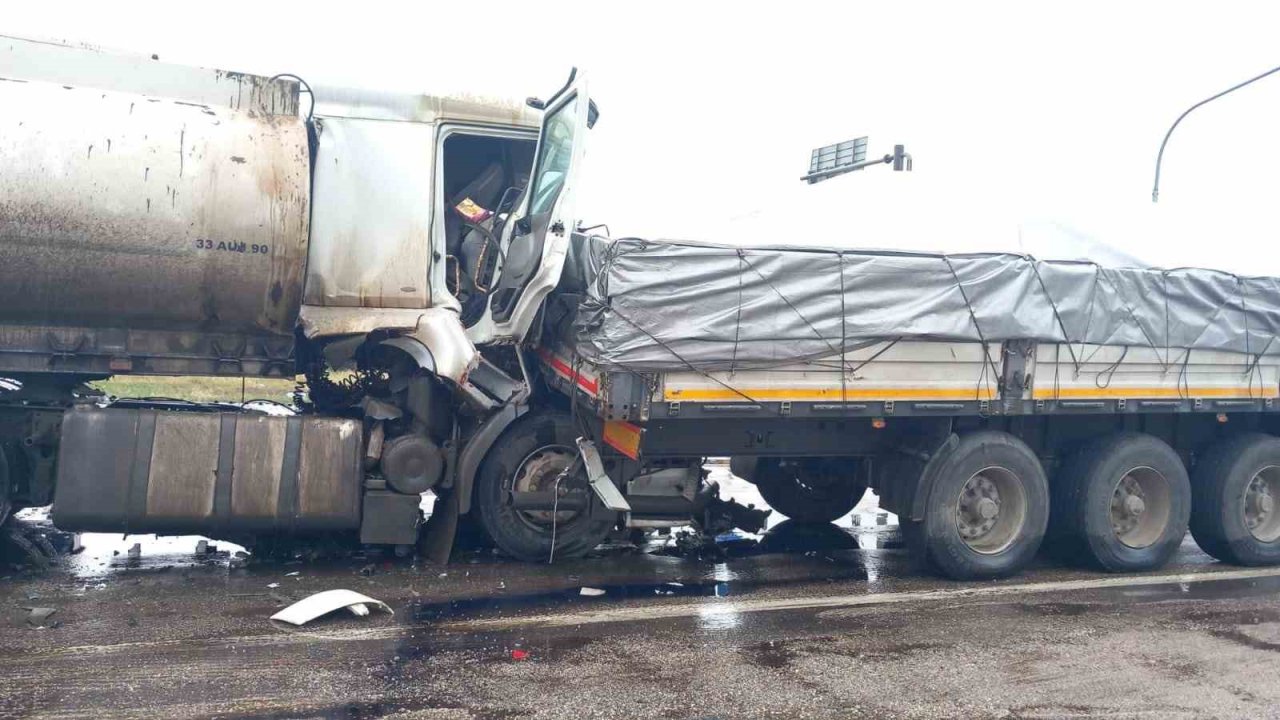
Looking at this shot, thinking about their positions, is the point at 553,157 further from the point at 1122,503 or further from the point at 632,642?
the point at 1122,503

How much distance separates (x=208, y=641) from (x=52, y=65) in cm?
348

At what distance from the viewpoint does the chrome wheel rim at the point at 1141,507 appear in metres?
7.98

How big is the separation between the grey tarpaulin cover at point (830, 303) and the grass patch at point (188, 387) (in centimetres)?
208

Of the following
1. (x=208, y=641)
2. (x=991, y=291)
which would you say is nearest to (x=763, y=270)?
(x=991, y=291)

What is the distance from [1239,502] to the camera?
27.1ft

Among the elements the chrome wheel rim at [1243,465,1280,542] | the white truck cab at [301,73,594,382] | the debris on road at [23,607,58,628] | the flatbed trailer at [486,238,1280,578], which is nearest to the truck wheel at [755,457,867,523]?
the flatbed trailer at [486,238,1280,578]

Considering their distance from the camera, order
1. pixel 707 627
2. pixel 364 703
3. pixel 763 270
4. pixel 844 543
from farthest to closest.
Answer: pixel 844 543 < pixel 763 270 < pixel 707 627 < pixel 364 703

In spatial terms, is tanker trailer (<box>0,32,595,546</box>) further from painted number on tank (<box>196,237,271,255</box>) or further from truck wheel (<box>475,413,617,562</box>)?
truck wheel (<box>475,413,617,562</box>)

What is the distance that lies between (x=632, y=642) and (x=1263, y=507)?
5.66m

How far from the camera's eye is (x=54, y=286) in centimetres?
619

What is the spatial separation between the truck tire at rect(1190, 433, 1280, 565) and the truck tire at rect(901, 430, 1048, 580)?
5.47 feet

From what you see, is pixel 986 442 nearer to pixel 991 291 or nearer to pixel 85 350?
pixel 991 291

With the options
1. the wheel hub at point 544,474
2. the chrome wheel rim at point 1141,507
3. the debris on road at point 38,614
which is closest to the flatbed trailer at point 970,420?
the chrome wheel rim at point 1141,507

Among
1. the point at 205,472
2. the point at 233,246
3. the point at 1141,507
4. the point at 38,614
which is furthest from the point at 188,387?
the point at 1141,507
